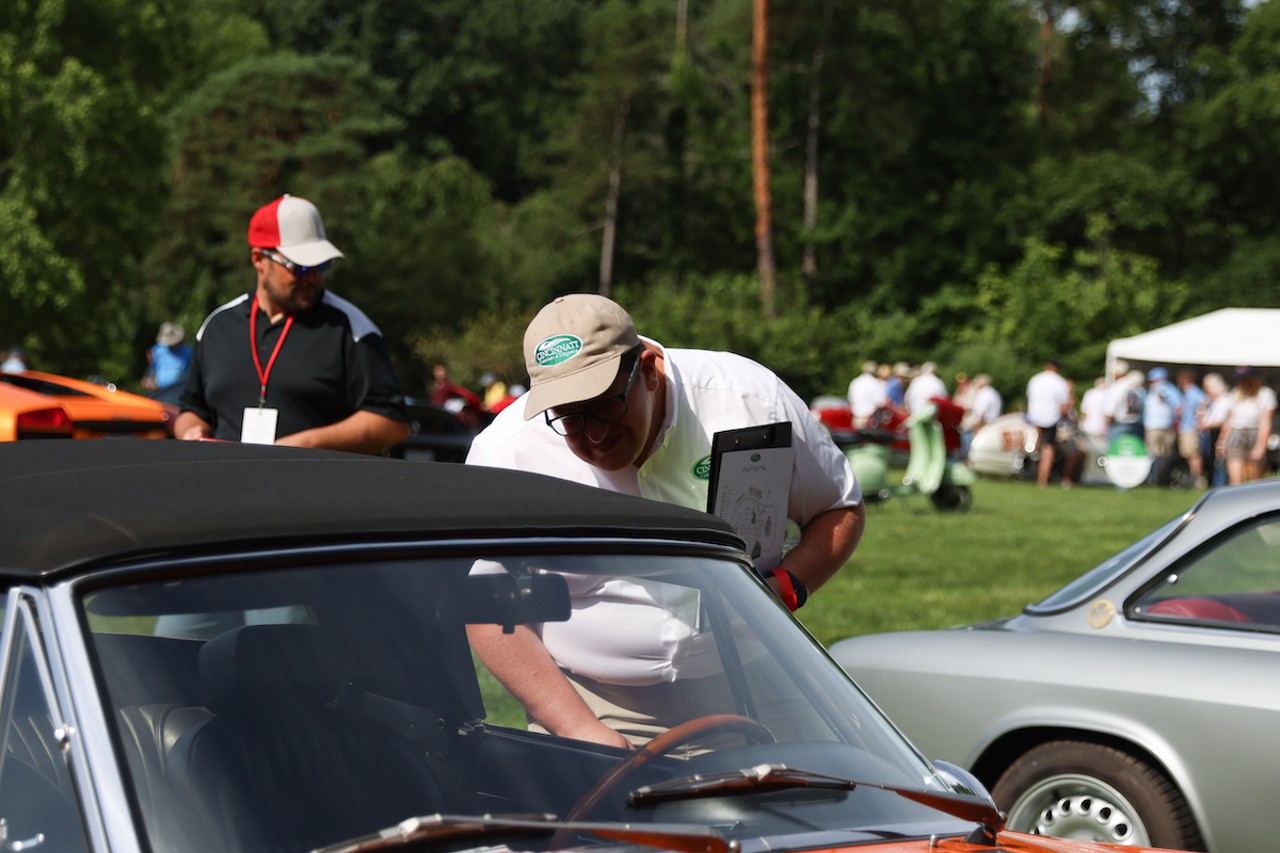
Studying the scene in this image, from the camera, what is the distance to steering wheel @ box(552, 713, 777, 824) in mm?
2324

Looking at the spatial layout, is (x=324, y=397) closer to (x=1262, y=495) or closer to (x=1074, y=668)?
(x=1074, y=668)

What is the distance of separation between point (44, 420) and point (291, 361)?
20.5 feet

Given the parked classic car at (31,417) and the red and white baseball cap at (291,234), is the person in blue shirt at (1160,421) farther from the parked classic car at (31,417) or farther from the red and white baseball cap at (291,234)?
the red and white baseball cap at (291,234)

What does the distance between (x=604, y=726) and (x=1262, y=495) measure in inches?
128

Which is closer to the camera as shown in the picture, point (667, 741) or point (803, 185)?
point (667, 741)

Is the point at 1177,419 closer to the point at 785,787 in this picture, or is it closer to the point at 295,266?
the point at 295,266

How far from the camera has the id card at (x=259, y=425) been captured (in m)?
5.37

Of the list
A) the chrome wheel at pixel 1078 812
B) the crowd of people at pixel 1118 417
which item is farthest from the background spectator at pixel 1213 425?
the chrome wheel at pixel 1078 812

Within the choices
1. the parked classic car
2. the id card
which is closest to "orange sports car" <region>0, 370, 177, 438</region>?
the parked classic car

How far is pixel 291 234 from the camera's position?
213 inches

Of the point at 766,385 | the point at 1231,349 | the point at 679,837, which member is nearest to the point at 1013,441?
the point at 1231,349

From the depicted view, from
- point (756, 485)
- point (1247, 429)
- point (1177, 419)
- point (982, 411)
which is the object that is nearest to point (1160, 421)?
point (1177, 419)

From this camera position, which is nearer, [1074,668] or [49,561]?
[49,561]

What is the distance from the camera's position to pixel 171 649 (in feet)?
7.62
